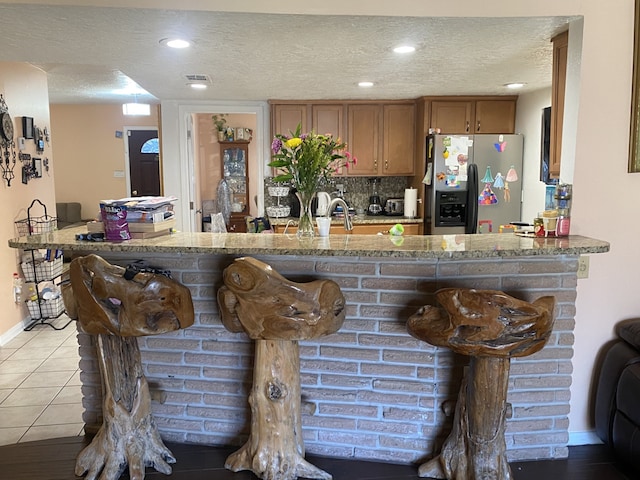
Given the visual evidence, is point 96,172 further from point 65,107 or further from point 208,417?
point 208,417

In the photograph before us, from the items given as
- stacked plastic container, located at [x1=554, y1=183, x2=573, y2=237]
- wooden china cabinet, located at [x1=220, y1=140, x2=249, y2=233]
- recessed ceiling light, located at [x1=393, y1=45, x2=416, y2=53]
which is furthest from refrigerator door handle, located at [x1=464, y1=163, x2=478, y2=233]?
wooden china cabinet, located at [x1=220, y1=140, x2=249, y2=233]

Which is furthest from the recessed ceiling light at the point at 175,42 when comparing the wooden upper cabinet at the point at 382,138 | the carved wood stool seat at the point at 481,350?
the wooden upper cabinet at the point at 382,138

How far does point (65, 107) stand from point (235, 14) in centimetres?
667

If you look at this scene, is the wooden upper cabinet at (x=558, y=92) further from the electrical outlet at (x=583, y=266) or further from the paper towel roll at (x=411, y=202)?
the paper towel roll at (x=411, y=202)

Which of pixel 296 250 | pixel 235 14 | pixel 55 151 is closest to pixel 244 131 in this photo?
pixel 55 151

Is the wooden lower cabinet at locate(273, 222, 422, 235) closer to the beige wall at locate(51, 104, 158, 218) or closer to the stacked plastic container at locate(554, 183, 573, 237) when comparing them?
the stacked plastic container at locate(554, 183, 573, 237)

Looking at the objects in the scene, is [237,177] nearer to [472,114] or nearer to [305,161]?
[472,114]

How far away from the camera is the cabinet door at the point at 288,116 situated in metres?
5.02

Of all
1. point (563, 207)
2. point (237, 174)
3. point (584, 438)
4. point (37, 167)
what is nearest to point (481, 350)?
point (563, 207)

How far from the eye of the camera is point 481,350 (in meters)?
1.84

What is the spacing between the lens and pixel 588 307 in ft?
7.69

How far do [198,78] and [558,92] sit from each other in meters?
2.64

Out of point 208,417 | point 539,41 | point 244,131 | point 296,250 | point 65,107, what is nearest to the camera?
point 296,250

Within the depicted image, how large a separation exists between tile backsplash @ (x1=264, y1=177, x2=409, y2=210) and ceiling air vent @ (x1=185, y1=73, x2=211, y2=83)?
1828mm
